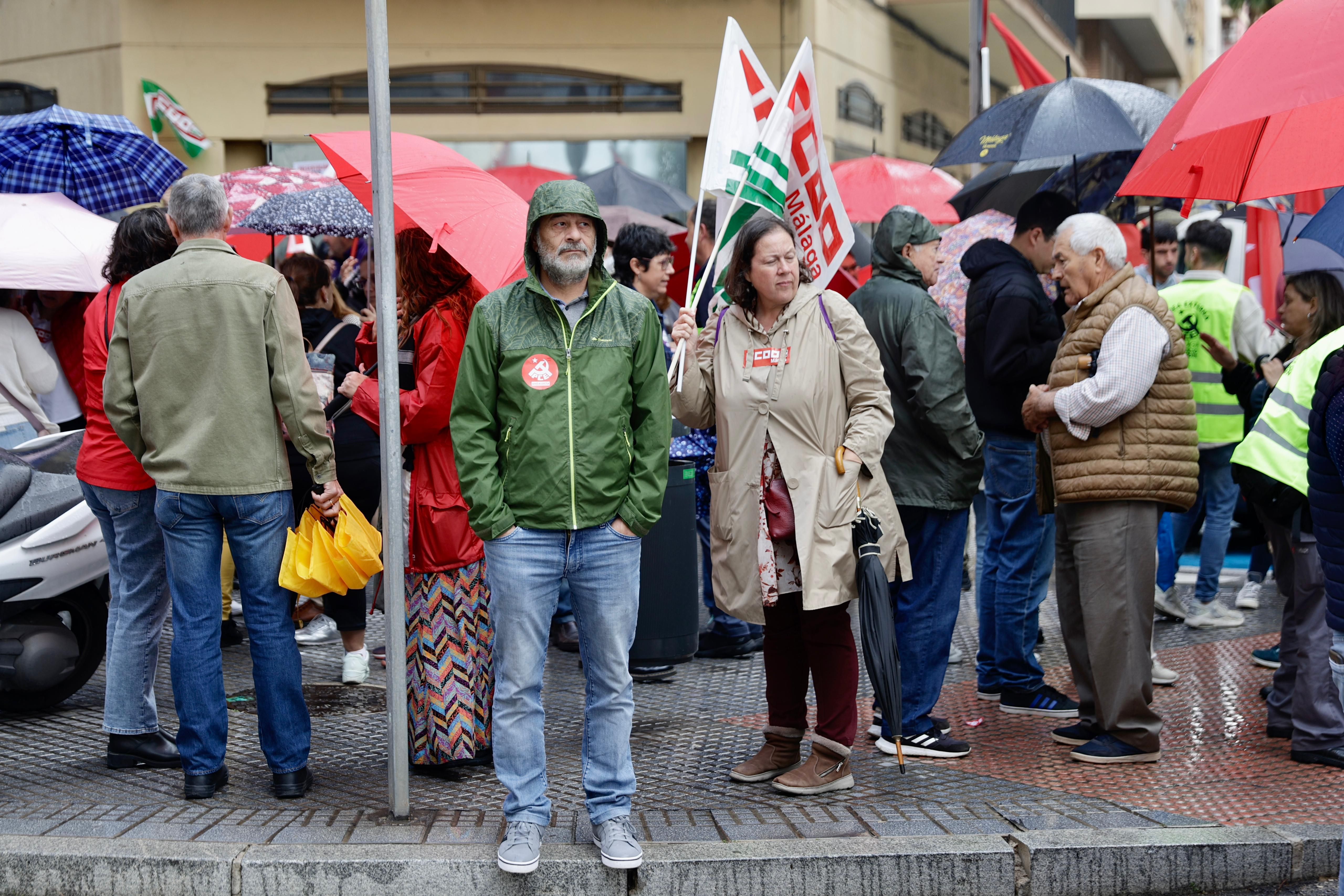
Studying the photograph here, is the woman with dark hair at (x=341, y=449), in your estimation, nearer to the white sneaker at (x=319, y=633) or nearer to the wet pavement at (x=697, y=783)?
the white sneaker at (x=319, y=633)

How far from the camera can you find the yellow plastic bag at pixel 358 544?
4.90 meters

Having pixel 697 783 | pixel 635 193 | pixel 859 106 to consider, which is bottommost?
pixel 697 783

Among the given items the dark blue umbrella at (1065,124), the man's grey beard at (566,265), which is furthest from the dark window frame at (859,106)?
the man's grey beard at (566,265)

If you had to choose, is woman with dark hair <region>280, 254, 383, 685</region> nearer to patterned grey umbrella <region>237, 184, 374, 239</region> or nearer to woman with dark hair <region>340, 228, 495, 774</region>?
patterned grey umbrella <region>237, 184, 374, 239</region>

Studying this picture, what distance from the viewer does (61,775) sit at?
5180mm

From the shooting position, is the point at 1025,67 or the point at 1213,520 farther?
the point at 1025,67

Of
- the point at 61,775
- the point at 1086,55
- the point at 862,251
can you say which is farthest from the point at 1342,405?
the point at 1086,55

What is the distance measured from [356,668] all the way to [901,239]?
10.6 feet

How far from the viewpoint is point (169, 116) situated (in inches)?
590

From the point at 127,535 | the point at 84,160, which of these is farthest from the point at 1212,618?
the point at 84,160

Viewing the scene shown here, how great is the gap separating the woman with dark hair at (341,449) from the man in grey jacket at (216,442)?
101cm

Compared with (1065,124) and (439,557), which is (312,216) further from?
(1065,124)

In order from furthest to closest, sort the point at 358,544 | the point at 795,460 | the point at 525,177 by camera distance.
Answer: the point at 525,177
the point at 358,544
the point at 795,460

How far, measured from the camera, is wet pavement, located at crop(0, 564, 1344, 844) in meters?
4.59
